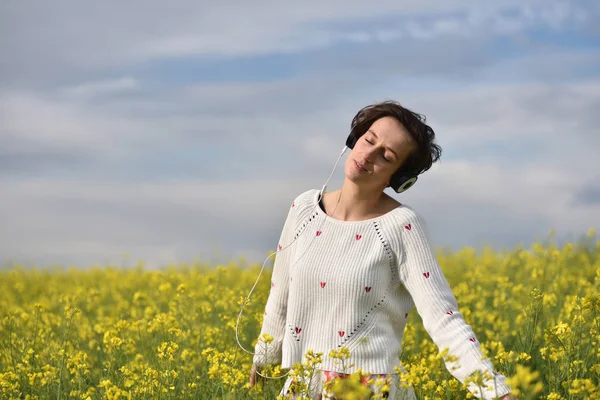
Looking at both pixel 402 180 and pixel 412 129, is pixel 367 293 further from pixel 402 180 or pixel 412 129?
pixel 412 129

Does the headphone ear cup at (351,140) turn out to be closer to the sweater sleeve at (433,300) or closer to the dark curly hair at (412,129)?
the dark curly hair at (412,129)

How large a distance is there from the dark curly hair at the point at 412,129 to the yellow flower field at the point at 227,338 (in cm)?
81

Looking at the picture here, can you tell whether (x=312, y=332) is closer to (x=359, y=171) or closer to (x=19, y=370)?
(x=359, y=171)

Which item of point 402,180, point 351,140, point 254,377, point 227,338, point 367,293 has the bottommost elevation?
point 254,377

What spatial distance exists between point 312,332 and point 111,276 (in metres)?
6.74

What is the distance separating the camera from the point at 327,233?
131 inches

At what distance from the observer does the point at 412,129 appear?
327 centimetres

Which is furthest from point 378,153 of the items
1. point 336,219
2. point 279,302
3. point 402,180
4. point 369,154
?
point 279,302

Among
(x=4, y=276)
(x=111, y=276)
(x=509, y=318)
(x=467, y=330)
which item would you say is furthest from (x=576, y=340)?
(x=4, y=276)

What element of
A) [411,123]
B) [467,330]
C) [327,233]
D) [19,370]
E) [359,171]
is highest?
[411,123]

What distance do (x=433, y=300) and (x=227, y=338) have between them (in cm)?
234

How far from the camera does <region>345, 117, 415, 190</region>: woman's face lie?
3.22m

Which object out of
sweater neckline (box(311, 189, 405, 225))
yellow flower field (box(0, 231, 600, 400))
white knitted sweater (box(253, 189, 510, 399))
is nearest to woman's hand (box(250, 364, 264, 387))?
yellow flower field (box(0, 231, 600, 400))

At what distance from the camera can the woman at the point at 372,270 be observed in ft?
10.4
